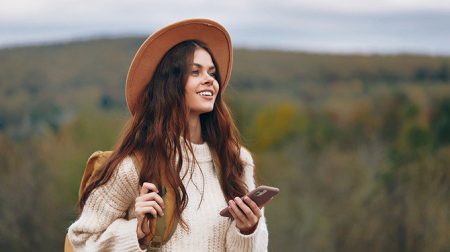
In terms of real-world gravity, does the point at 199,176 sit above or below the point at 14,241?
above

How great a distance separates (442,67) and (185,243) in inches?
2887

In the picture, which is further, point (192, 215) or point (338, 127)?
point (338, 127)

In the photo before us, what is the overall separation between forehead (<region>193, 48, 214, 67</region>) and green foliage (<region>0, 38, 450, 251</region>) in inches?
19.9

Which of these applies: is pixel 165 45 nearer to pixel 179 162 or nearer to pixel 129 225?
pixel 179 162

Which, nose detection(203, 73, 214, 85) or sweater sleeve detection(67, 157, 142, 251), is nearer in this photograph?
sweater sleeve detection(67, 157, 142, 251)

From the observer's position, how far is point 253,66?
70.1 m

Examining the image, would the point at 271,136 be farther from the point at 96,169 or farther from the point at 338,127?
the point at 96,169

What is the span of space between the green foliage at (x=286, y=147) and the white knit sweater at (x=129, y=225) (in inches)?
19.2

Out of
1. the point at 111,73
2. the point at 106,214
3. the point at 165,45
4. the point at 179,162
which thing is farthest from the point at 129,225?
the point at 111,73

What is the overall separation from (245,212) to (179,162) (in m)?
0.36

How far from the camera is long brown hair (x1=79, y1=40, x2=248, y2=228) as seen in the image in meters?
3.64

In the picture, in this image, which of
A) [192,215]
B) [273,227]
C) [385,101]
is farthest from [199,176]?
[385,101]

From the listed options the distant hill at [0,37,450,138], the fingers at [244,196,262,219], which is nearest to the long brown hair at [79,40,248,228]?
the fingers at [244,196,262,219]

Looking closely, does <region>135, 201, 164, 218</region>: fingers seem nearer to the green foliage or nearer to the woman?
the woman
